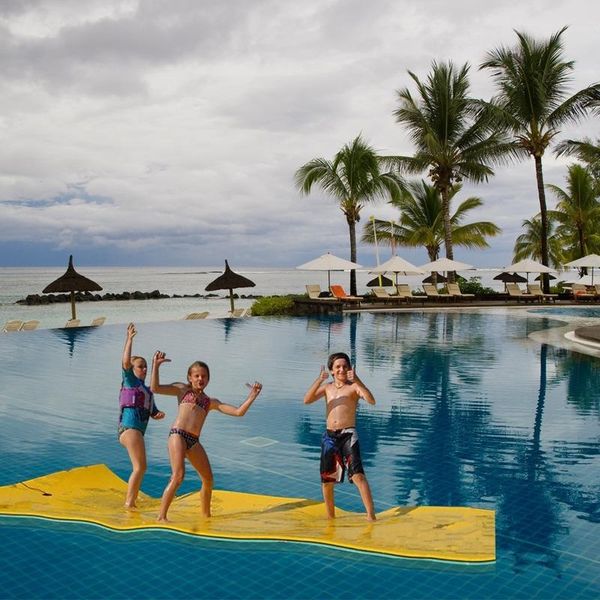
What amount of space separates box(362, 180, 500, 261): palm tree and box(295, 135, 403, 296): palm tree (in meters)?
4.57

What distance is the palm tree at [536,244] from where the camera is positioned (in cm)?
4747

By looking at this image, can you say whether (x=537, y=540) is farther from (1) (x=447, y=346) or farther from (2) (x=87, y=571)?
(1) (x=447, y=346)

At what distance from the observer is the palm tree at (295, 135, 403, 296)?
31.8m

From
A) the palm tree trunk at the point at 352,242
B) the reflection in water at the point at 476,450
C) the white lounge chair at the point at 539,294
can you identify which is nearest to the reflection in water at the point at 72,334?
the reflection in water at the point at 476,450

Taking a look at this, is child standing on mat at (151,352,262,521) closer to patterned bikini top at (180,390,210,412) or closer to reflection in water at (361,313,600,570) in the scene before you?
patterned bikini top at (180,390,210,412)

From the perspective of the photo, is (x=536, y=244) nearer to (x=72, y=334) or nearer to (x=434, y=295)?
(x=434, y=295)

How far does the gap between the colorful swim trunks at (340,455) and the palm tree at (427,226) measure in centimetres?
3272

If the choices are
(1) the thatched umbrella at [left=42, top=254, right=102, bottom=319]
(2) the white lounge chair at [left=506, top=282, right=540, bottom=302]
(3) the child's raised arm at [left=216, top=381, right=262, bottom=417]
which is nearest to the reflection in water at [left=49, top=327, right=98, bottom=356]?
(1) the thatched umbrella at [left=42, top=254, right=102, bottom=319]

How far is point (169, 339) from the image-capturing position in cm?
1859

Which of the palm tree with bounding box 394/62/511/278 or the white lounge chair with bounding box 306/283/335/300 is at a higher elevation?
the palm tree with bounding box 394/62/511/278

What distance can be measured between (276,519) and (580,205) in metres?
39.8

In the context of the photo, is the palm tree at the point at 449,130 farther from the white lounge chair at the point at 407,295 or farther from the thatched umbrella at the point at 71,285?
the thatched umbrella at the point at 71,285

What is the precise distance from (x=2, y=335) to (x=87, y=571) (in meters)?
16.5

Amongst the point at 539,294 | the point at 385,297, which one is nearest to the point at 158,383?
the point at 385,297
